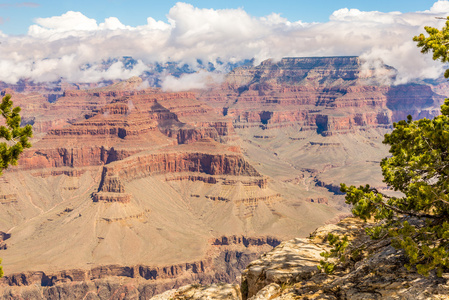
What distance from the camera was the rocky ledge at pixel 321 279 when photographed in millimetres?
19062

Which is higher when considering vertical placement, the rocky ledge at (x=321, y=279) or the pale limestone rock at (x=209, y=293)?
the rocky ledge at (x=321, y=279)

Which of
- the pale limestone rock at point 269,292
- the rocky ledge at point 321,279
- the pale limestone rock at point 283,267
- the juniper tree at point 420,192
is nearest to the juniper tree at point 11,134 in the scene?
the rocky ledge at point 321,279

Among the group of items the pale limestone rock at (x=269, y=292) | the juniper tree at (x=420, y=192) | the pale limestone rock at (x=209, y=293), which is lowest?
the pale limestone rock at (x=209, y=293)

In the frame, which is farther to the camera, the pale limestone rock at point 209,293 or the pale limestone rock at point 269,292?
the pale limestone rock at point 209,293

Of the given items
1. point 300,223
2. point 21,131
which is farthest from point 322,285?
point 300,223

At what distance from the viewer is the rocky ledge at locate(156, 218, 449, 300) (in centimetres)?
1906

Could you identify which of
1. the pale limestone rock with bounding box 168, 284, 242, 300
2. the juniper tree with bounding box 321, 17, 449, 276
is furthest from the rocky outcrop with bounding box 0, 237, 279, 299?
the juniper tree with bounding box 321, 17, 449, 276

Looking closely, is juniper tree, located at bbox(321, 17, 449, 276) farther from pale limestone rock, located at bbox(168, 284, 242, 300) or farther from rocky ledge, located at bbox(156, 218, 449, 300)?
pale limestone rock, located at bbox(168, 284, 242, 300)

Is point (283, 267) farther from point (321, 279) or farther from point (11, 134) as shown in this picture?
point (11, 134)

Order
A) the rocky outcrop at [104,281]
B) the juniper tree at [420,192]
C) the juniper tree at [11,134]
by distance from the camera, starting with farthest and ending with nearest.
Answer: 1. the rocky outcrop at [104,281]
2. the juniper tree at [11,134]
3. the juniper tree at [420,192]

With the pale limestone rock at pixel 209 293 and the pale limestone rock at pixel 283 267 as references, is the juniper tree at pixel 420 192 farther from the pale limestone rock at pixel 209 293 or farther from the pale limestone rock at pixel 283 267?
the pale limestone rock at pixel 209 293

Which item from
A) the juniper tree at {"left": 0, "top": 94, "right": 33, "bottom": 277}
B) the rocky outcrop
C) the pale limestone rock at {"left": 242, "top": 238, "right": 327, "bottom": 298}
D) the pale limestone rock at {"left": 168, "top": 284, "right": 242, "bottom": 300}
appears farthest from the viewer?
the rocky outcrop

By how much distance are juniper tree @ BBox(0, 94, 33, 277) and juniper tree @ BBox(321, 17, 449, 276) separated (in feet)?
70.2

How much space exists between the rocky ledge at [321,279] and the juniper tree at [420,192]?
2.76ft
